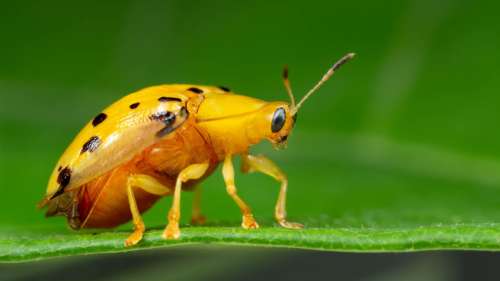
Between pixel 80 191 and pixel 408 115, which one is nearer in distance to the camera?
pixel 80 191

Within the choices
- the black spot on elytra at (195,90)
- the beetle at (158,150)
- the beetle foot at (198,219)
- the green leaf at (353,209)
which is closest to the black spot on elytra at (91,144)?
the beetle at (158,150)

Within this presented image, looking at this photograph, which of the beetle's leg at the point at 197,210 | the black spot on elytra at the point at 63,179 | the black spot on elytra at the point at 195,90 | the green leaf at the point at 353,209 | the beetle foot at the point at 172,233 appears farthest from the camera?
the beetle's leg at the point at 197,210

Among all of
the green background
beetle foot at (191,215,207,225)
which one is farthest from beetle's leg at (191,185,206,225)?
the green background

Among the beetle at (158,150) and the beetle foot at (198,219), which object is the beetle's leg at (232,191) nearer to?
the beetle at (158,150)

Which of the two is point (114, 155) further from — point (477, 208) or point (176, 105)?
point (477, 208)

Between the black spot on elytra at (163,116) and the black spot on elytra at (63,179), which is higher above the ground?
the black spot on elytra at (163,116)

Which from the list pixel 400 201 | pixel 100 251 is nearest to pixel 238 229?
pixel 100 251
